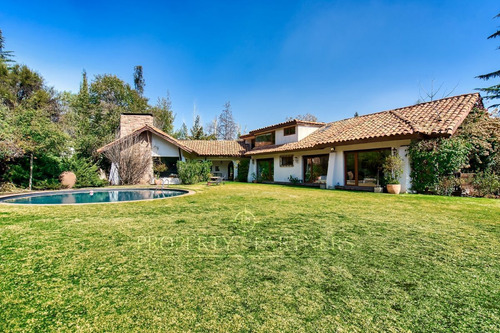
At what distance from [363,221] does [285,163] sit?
1651cm

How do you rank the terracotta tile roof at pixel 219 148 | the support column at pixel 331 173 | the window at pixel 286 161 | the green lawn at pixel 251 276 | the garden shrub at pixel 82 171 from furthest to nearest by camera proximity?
the terracotta tile roof at pixel 219 148 < the window at pixel 286 161 < the garden shrub at pixel 82 171 < the support column at pixel 331 173 < the green lawn at pixel 251 276

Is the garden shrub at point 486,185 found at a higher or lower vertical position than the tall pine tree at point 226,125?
lower

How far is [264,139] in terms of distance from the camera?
A: 26.5 m

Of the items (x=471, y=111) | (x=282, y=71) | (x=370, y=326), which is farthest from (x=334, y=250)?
(x=282, y=71)

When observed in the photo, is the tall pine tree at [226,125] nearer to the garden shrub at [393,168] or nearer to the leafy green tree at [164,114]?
the leafy green tree at [164,114]

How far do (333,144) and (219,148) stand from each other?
16.3 meters

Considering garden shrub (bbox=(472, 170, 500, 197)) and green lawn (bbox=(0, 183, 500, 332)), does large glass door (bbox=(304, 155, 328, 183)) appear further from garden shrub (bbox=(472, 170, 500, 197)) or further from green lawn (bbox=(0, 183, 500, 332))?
green lawn (bbox=(0, 183, 500, 332))

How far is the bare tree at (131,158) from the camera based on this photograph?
2148 centimetres

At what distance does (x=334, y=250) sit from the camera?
4391mm

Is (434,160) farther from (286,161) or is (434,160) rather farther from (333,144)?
(286,161)

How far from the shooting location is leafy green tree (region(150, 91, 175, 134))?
137 feet

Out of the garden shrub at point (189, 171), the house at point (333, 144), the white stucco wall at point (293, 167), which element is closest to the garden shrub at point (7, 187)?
the house at point (333, 144)

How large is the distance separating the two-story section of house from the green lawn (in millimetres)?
14341

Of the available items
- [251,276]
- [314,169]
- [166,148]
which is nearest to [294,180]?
[314,169]
